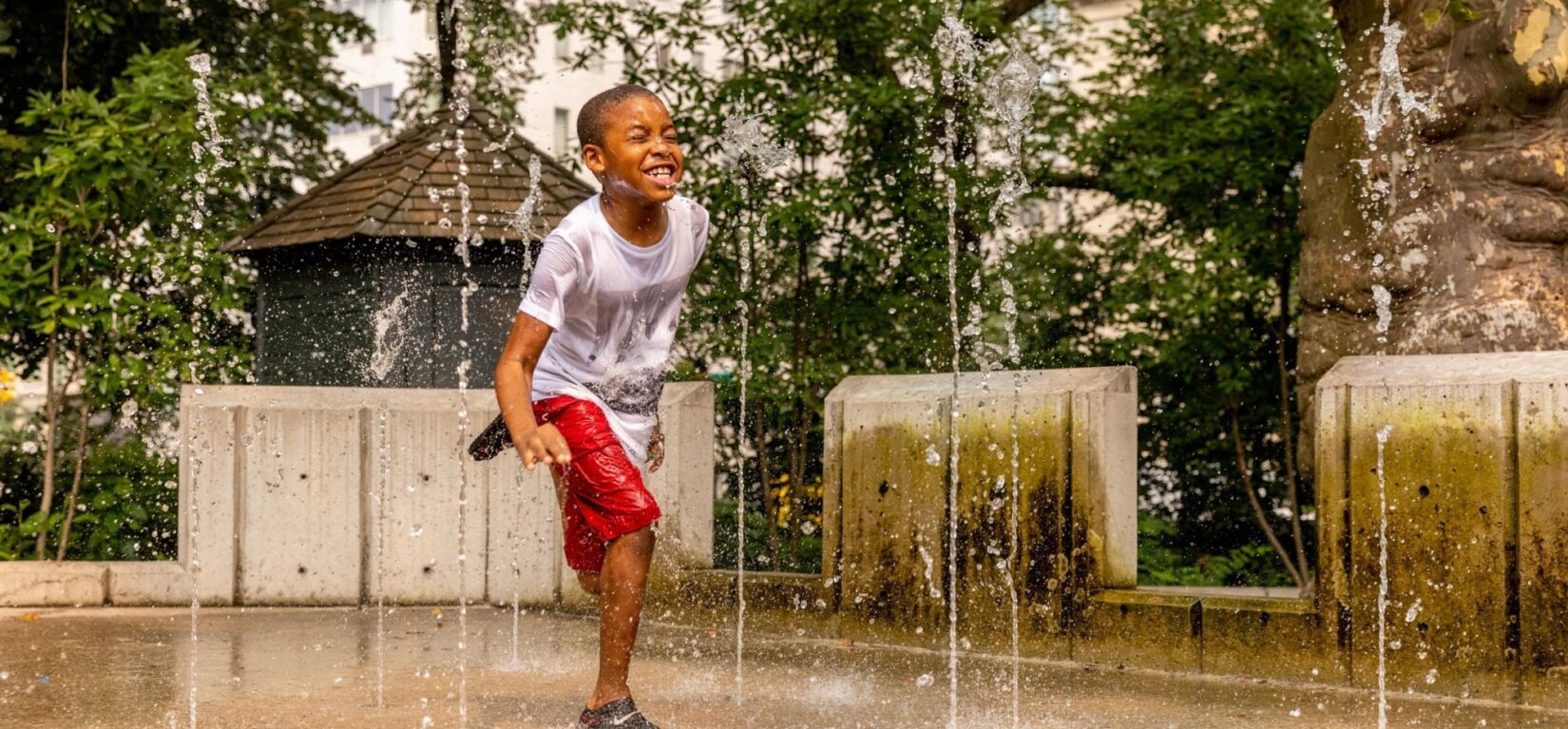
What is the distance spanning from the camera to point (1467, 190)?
22.9 ft

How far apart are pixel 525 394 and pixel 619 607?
24.3 inches

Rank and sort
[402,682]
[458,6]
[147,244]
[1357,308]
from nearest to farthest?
[402,682] < [1357,308] < [147,244] < [458,6]

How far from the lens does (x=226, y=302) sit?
9836 mm

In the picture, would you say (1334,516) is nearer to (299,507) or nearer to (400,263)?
(299,507)

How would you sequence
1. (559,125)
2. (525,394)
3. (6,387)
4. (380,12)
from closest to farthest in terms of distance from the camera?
(525,394), (6,387), (559,125), (380,12)

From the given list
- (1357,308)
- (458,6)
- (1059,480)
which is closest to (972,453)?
(1059,480)

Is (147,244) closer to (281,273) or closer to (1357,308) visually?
(281,273)

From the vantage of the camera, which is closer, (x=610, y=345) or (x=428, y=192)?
(x=610, y=345)

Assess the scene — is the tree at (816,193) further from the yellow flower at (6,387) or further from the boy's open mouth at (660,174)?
the boy's open mouth at (660,174)

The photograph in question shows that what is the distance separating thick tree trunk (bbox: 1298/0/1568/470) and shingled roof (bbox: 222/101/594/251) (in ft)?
15.0

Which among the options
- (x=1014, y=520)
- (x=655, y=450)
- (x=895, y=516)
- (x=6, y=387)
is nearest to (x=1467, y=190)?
(x=1014, y=520)

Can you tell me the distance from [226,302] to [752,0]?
3194mm

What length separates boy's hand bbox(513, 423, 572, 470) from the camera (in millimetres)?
4539

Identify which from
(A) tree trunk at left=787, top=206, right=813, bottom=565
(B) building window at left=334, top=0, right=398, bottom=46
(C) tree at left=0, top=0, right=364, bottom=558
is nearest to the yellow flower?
(C) tree at left=0, top=0, right=364, bottom=558
